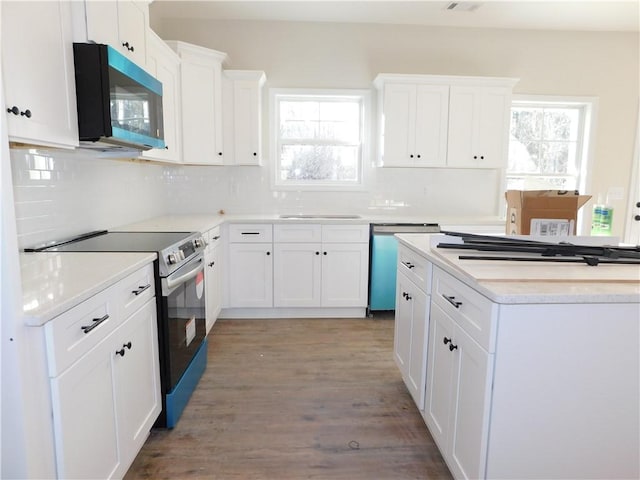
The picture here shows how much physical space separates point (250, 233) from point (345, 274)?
3.01 feet

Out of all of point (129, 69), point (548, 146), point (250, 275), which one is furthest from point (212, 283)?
point (548, 146)

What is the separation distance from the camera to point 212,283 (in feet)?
10.5

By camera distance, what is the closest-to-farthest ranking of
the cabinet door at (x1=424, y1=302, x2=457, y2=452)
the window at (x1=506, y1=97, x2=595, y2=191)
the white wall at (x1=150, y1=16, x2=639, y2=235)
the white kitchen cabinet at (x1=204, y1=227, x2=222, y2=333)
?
the cabinet door at (x1=424, y1=302, x2=457, y2=452), the white kitchen cabinet at (x1=204, y1=227, x2=222, y2=333), the white wall at (x1=150, y1=16, x2=639, y2=235), the window at (x1=506, y1=97, x2=595, y2=191)

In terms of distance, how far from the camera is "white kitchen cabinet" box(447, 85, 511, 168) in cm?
377

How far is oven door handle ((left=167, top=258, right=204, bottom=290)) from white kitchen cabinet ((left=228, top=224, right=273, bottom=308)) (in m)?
1.05

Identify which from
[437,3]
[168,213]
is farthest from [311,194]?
[437,3]

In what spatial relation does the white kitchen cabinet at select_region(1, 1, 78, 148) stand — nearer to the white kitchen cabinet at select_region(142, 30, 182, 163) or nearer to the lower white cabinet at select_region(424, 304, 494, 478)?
the white kitchen cabinet at select_region(142, 30, 182, 163)

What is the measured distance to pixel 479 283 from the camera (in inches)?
53.2

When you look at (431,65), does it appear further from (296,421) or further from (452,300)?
(296,421)

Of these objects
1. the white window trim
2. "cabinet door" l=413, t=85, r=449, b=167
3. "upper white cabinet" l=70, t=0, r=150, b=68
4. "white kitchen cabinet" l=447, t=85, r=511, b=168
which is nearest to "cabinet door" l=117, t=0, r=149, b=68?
"upper white cabinet" l=70, t=0, r=150, b=68

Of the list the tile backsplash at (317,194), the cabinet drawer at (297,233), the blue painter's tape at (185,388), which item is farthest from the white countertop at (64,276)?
the cabinet drawer at (297,233)

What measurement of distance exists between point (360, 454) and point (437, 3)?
350 centimetres

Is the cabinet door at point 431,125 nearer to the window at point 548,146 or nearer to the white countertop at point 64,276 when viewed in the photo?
the window at point 548,146

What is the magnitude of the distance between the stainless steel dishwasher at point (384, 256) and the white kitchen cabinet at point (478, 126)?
77 centimetres
